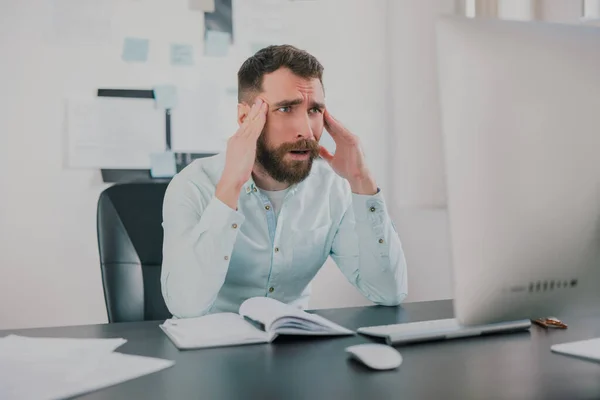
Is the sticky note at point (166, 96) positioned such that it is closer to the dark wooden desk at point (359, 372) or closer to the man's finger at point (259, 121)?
the man's finger at point (259, 121)

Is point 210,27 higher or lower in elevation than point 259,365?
higher

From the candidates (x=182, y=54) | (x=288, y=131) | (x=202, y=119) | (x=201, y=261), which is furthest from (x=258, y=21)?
(x=201, y=261)

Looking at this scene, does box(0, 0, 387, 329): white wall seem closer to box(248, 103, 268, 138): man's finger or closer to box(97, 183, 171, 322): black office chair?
box(97, 183, 171, 322): black office chair

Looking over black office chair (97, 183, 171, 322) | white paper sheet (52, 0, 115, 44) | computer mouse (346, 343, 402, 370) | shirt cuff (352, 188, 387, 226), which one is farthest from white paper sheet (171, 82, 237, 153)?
computer mouse (346, 343, 402, 370)

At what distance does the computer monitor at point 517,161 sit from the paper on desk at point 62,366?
428 millimetres

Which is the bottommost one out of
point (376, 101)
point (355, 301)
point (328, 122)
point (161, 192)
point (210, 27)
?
point (355, 301)

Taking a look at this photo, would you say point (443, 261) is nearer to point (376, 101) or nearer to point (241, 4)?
point (376, 101)

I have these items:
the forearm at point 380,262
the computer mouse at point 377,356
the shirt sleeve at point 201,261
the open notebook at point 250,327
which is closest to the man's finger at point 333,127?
the forearm at point 380,262

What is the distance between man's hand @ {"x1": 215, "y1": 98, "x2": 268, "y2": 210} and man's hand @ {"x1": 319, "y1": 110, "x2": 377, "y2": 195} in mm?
183

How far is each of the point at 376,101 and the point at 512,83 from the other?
195cm

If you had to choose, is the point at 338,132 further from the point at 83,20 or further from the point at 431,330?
the point at 83,20

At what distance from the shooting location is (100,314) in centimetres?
226

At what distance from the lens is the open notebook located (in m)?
0.91

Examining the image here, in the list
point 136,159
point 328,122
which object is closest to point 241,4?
point 136,159
